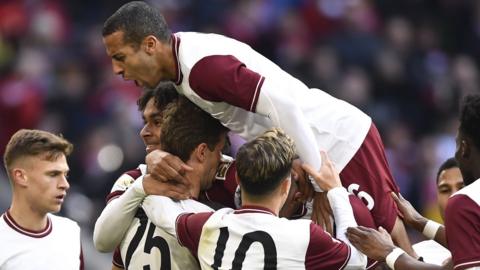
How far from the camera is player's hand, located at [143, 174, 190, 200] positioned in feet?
17.1

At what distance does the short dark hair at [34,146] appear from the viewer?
5789 millimetres

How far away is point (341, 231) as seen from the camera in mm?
5062

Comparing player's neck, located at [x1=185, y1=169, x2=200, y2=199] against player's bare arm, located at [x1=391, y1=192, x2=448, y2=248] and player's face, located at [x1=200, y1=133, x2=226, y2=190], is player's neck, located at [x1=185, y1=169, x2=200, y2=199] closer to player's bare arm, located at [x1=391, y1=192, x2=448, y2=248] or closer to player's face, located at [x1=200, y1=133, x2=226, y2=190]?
player's face, located at [x1=200, y1=133, x2=226, y2=190]

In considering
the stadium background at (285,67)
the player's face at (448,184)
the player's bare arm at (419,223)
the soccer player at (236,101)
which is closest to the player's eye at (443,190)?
the player's face at (448,184)

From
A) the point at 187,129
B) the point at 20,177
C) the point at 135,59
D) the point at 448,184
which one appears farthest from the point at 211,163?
the point at 448,184

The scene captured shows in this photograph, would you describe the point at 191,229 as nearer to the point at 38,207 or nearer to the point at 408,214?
the point at 38,207

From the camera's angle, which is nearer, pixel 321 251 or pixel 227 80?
pixel 321 251

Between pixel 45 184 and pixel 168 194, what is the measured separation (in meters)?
0.85

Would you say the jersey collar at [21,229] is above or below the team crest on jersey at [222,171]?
below

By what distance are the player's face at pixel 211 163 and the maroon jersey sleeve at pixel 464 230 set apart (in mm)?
1113

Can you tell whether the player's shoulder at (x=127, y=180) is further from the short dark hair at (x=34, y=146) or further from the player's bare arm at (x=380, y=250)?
the player's bare arm at (x=380, y=250)

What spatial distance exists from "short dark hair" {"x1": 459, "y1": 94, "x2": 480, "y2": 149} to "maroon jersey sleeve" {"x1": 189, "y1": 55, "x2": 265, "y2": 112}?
88 cm

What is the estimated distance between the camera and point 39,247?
5.65m

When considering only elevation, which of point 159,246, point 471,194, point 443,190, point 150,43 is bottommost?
point 443,190
